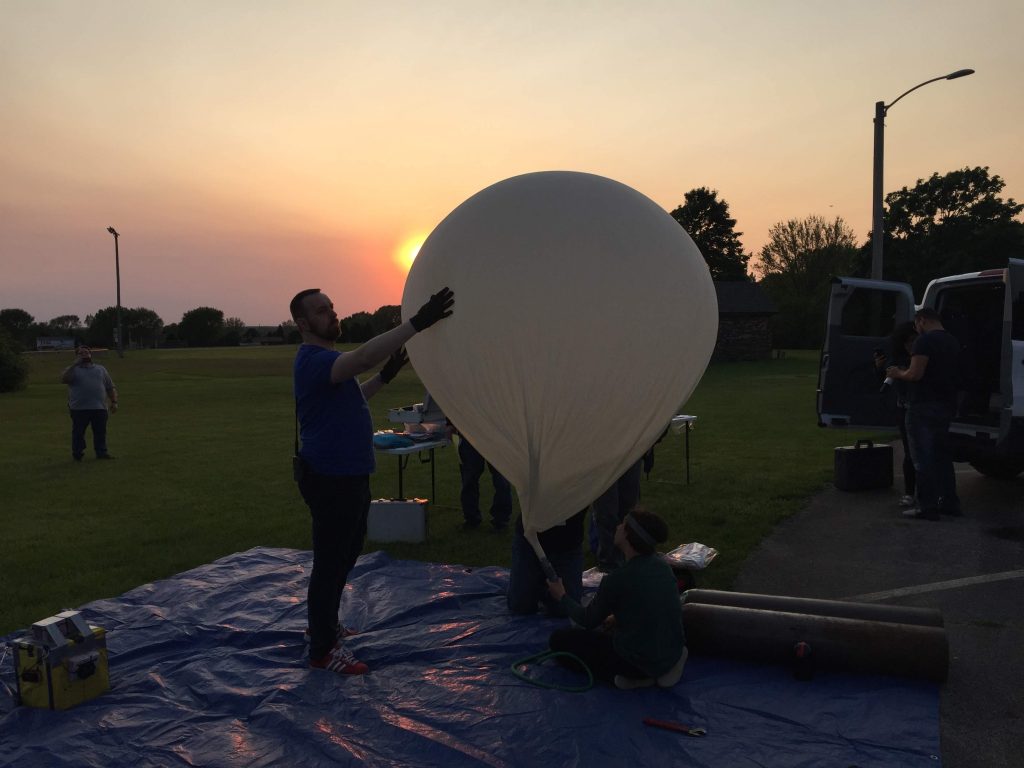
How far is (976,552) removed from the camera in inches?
259

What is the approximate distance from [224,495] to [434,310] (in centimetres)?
769

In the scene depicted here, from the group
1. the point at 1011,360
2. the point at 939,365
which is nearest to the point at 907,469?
the point at 939,365

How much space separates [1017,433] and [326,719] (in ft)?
24.1

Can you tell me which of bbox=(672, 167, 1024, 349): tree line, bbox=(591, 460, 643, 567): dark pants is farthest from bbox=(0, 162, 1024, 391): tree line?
bbox=(591, 460, 643, 567): dark pants

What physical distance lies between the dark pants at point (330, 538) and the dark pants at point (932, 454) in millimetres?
6070

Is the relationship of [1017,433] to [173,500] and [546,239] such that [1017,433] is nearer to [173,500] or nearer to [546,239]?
[546,239]

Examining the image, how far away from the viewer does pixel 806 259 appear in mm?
71688

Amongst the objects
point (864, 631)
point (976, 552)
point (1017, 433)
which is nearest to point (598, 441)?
point (864, 631)

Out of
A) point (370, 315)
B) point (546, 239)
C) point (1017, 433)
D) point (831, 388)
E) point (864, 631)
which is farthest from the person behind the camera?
point (370, 315)

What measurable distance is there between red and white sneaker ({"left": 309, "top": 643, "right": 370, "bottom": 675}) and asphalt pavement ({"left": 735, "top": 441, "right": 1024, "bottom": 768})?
3.08m

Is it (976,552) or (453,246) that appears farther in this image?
(976,552)

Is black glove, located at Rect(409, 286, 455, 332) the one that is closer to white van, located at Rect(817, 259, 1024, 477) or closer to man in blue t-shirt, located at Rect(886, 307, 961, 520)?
man in blue t-shirt, located at Rect(886, 307, 961, 520)

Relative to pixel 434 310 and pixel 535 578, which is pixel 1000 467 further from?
pixel 434 310

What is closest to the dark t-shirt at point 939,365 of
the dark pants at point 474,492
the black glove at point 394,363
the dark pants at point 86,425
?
the dark pants at point 474,492
